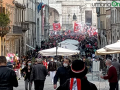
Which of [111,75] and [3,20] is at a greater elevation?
[3,20]

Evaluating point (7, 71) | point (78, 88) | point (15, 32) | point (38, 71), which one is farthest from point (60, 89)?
point (15, 32)

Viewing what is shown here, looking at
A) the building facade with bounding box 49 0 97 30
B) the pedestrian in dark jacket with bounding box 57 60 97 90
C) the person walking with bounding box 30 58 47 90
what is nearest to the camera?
the pedestrian in dark jacket with bounding box 57 60 97 90

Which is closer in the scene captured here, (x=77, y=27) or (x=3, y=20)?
(x=3, y=20)

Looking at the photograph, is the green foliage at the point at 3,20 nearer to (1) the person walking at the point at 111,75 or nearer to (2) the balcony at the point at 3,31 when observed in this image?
(2) the balcony at the point at 3,31

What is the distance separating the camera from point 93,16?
481ft

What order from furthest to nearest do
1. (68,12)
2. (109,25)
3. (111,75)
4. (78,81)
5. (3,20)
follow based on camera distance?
(68,12) → (109,25) → (3,20) → (111,75) → (78,81)

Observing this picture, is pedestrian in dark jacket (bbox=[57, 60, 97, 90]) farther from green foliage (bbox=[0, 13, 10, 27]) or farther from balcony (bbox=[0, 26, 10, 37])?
balcony (bbox=[0, 26, 10, 37])

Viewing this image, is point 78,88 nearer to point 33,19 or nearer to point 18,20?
point 18,20

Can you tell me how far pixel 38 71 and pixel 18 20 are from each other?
3330 cm

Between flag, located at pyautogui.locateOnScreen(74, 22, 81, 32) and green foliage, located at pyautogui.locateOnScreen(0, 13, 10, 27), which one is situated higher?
green foliage, located at pyautogui.locateOnScreen(0, 13, 10, 27)

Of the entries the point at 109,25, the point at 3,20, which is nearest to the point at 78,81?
the point at 3,20

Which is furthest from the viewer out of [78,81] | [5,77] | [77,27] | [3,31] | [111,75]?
[77,27]

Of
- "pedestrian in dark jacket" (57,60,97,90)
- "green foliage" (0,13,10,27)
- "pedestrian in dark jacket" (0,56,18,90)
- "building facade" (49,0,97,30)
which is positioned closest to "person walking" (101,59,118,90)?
"pedestrian in dark jacket" (0,56,18,90)

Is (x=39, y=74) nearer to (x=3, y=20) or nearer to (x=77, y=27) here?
(x=3, y=20)
